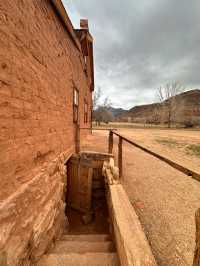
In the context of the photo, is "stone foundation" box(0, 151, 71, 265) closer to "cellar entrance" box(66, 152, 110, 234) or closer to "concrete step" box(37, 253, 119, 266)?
"concrete step" box(37, 253, 119, 266)

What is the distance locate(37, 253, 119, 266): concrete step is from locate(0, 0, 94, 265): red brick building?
29 cm

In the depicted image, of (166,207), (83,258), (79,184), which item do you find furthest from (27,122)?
(79,184)

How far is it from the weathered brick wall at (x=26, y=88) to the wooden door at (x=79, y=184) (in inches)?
79.9

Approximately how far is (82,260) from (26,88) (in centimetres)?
273

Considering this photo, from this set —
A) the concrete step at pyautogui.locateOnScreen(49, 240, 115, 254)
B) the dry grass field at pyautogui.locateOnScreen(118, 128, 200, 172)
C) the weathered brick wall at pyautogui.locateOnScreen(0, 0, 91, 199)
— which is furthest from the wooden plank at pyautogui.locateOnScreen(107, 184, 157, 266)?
the weathered brick wall at pyautogui.locateOnScreen(0, 0, 91, 199)

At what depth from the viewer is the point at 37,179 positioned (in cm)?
220

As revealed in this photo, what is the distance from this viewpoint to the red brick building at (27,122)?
1533 mm

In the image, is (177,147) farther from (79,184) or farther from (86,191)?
(79,184)

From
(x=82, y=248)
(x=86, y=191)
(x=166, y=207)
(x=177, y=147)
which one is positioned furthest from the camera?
(x=177, y=147)

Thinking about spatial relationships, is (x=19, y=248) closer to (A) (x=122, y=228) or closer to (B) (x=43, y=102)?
(A) (x=122, y=228)

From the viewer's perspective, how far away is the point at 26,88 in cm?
194

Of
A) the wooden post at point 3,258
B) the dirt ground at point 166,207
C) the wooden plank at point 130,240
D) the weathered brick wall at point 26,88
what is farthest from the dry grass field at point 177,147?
the wooden post at point 3,258

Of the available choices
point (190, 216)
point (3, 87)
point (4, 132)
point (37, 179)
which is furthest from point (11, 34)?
point (190, 216)

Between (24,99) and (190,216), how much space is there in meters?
3.74
